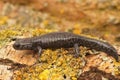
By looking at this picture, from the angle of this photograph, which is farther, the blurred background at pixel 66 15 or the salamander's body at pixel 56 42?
the blurred background at pixel 66 15

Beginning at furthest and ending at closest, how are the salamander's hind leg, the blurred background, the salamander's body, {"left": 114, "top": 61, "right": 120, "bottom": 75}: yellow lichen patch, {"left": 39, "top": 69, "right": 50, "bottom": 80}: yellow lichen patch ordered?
1. the blurred background
2. the salamander's body
3. the salamander's hind leg
4. {"left": 39, "top": 69, "right": 50, "bottom": 80}: yellow lichen patch
5. {"left": 114, "top": 61, "right": 120, "bottom": 75}: yellow lichen patch

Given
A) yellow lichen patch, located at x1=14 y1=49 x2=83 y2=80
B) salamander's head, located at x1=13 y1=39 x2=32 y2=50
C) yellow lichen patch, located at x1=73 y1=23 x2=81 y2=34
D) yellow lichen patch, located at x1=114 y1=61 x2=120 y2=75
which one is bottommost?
yellow lichen patch, located at x1=73 y1=23 x2=81 y2=34

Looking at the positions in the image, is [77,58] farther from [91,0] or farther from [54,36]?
[91,0]

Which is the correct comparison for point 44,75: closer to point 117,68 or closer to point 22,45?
point 22,45

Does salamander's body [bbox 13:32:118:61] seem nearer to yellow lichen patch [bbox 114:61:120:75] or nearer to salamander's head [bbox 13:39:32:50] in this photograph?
salamander's head [bbox 13:39:32:50]

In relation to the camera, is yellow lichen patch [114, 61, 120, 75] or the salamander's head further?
the salamander's head

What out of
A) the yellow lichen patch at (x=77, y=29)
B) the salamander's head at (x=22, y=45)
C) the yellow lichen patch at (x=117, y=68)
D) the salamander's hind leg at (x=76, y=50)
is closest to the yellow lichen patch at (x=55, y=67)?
the salamander's hind leg at (x=76, y=50)

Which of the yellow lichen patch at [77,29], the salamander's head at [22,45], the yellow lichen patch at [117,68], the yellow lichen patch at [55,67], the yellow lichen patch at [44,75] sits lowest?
the yellow lichen patch at [77,29]

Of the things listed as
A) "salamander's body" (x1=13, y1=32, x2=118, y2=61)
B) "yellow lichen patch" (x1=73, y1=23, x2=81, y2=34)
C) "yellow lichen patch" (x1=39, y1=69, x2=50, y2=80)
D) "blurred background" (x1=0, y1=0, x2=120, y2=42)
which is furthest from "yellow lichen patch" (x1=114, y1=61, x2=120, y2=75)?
"yellow lichen patch" (x1=73, y1=23, x2=81, y2=34)

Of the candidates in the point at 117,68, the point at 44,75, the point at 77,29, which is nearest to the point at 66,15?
the point at 77,29

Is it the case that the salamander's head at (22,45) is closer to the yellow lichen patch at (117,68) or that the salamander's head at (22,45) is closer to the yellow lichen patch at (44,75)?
the yellow lichen patch at (44,75)

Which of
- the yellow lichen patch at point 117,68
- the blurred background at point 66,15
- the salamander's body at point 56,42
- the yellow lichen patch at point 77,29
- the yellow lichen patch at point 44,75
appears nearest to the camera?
the yellow lichen patch at point 117,68

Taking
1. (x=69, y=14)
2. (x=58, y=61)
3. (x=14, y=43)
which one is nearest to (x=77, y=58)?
(x=58, y=61)
